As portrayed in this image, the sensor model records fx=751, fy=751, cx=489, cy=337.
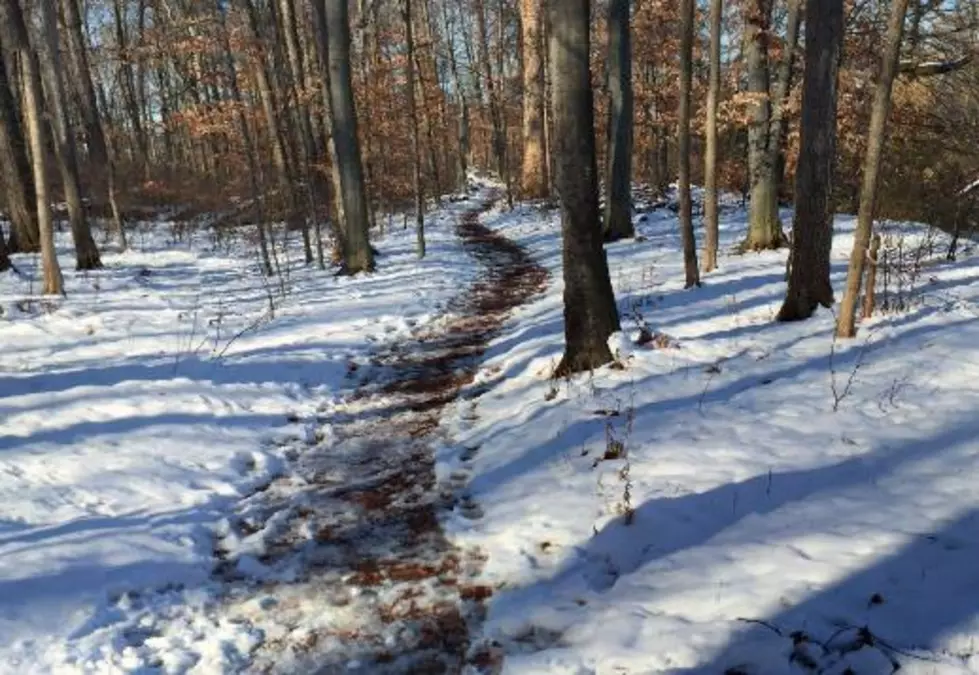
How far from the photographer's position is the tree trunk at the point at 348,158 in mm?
14820

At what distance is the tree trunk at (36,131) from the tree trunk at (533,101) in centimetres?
1839

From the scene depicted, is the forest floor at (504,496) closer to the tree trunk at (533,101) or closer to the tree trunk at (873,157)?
the tree trunk at (873,157)

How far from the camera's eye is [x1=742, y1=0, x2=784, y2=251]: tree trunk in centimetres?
1287

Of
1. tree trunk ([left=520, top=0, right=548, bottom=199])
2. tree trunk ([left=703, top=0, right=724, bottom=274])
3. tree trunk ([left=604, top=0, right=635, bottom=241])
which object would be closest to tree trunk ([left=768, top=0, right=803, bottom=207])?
tree trunk ([left=703, top=0, right=724, bottom=274])

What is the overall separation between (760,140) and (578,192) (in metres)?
7.41

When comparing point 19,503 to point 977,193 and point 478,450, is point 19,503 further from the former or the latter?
point 977,193

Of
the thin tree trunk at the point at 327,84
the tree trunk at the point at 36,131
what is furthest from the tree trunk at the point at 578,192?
the thin tree trunk at the point at 327,84

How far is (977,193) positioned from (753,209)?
348 cm

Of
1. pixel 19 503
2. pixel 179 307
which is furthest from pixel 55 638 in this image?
pixel 179 307

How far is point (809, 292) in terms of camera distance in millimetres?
8438

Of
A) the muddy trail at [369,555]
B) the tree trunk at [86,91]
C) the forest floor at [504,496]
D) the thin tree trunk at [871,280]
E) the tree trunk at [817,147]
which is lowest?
the muddy trail at [369,555]

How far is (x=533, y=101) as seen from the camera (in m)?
29.7

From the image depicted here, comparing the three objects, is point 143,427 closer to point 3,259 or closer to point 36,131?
point 36,131

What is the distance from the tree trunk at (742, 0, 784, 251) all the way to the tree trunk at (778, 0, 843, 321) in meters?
5.12
